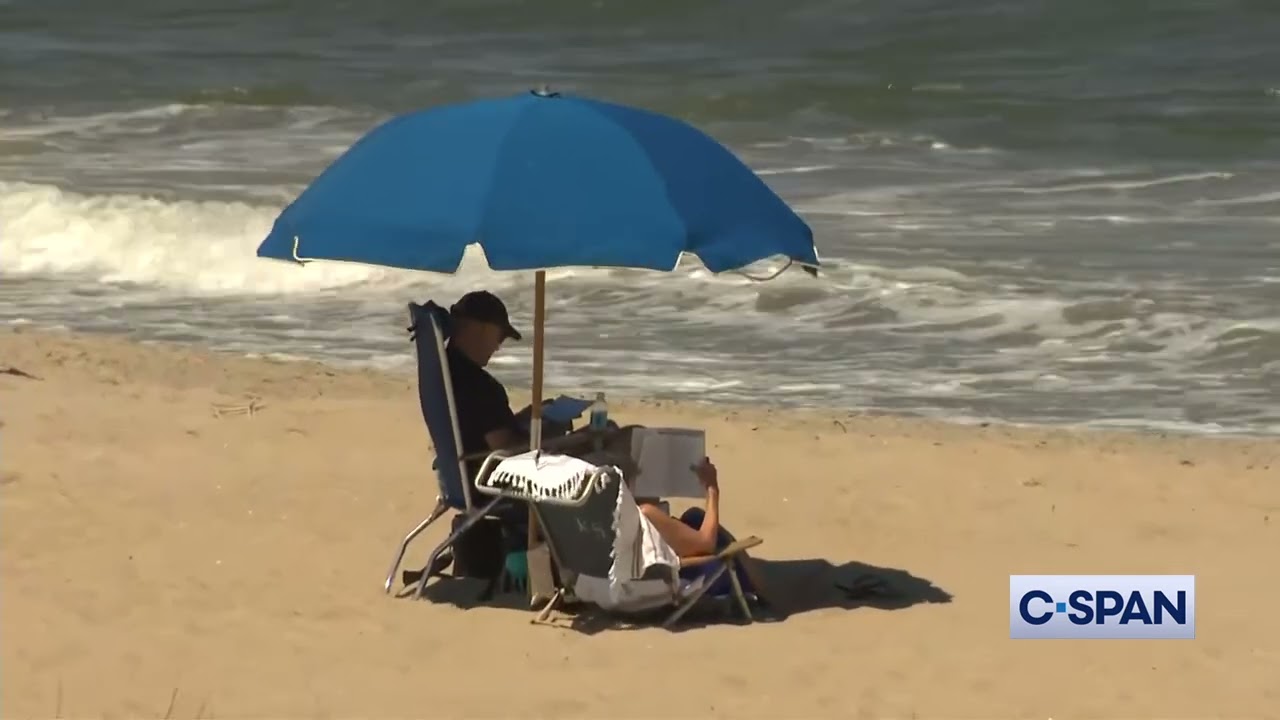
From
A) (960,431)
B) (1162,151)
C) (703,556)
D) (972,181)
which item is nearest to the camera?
(703,556)

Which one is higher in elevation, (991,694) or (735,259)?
(735,259)

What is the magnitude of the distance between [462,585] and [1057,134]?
15.3 meters

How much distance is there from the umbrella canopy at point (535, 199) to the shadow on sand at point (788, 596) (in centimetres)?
112

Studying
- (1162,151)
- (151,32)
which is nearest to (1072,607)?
(1162,151)

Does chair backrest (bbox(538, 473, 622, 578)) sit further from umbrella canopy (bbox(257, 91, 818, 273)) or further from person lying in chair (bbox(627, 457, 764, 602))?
umbrella canopy (bbox(257, 91, 818, 273))

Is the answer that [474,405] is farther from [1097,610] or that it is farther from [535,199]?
[1097,610]

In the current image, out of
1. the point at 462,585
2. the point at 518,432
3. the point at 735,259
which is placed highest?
the point at 735,259

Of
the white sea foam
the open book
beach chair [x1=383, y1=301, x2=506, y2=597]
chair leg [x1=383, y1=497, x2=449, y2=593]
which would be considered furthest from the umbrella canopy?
the white sea foam

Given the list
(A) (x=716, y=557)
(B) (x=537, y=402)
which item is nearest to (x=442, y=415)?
(B) (x=537, y=402)

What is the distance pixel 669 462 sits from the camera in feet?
20.6

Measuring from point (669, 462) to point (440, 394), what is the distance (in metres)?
0.72

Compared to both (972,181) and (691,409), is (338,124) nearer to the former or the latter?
(972,181)

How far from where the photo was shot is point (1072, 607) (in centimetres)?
620

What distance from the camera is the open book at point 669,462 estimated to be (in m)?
6.23
